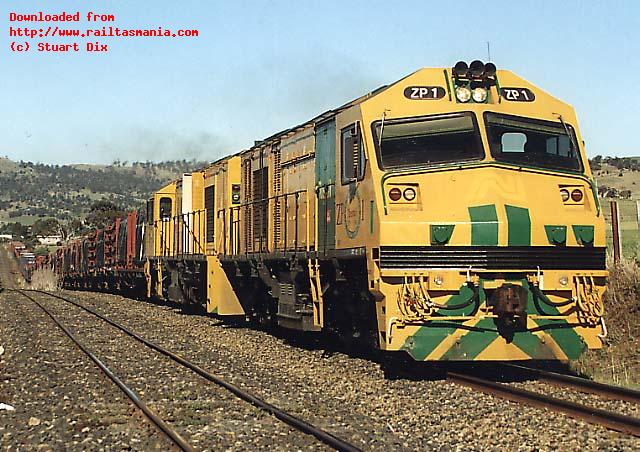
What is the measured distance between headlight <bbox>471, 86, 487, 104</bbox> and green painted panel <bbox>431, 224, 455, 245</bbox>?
6.15 feet

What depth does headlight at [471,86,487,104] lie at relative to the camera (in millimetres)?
9906

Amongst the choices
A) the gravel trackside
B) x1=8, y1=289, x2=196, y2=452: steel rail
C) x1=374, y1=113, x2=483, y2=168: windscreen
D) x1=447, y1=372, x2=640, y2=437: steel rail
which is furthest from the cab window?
x1=447, y1=372, x2=640, y2=437: steel rail

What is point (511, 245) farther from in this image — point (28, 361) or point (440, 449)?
point (28, 361)

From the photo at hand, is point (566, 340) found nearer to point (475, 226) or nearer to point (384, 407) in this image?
point (475, 226)

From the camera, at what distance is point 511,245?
899cm

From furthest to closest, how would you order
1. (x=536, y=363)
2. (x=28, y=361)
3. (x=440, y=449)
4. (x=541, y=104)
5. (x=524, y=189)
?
1. (x=28, y=361)
2. (x=536, y=363)
3. (x=541, y=104)
4. (x=524, y=189)
5. (x=440, y=449)

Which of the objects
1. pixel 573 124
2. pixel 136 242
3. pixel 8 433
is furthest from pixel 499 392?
pixel 136 242

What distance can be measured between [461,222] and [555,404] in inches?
86.5

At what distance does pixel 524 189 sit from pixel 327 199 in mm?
3110

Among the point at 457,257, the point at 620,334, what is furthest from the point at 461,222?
the point at 620,334

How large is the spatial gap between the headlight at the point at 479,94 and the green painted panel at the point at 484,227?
62.2 inches

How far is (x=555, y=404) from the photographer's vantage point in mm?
7918

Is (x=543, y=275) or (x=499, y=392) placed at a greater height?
(x=543, y=275)

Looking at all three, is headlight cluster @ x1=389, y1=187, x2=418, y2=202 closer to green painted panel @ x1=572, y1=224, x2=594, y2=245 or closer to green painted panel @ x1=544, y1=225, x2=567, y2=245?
green painted panel @ x1=544, y1=225, x2=567, y2=245
